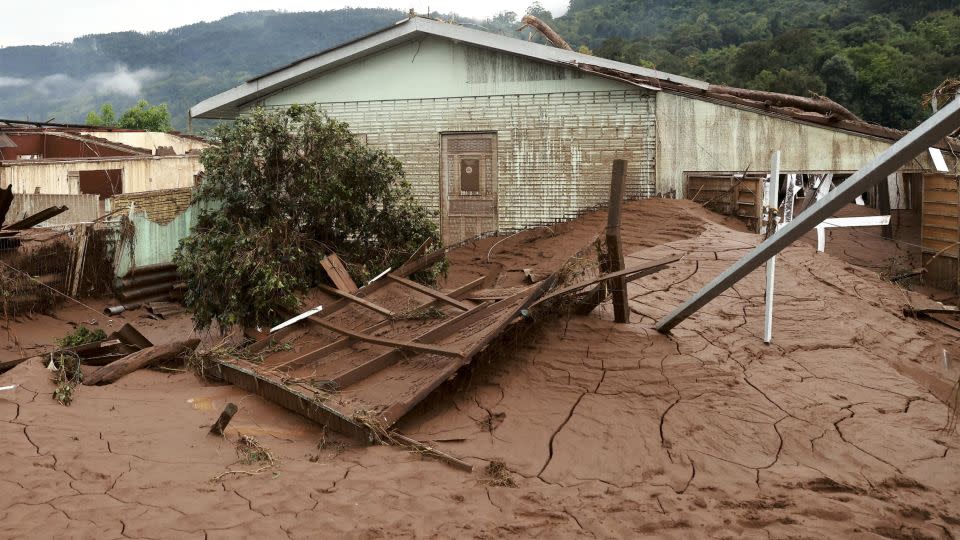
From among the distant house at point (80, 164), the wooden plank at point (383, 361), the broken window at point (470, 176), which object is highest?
the distant house at point (80, 164)

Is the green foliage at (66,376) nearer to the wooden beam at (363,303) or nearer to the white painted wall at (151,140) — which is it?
the wooden beam at (363,303)

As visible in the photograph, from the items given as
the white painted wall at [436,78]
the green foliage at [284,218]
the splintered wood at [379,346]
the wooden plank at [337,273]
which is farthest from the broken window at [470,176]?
the wooden plank at [337,273]

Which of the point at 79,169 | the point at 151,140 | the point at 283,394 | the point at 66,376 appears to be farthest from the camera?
the point at 151,140

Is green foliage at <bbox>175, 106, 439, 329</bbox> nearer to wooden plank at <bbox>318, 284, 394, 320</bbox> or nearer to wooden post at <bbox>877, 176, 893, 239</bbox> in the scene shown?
wooden plank at <bbox>318, 284, 394, 320</bbox>

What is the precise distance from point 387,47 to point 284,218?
21.0ft

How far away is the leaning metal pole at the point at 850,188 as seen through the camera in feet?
17.0

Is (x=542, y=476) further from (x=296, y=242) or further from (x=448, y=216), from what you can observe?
(x=448, y=216)

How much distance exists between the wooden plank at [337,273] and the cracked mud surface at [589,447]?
5.91 feet

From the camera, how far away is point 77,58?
163 meters

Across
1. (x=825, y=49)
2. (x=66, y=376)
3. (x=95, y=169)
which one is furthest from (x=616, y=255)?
(x=825, y=49)

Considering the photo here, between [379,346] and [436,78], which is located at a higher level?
[436,78]

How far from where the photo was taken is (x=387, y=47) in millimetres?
14766

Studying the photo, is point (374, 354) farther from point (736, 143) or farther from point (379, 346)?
point (736, 143)

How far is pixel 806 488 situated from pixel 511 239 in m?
8.74
